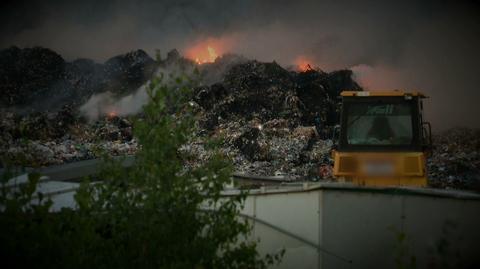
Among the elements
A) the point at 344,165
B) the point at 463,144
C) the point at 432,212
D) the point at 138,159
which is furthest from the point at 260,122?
the point at 138,159

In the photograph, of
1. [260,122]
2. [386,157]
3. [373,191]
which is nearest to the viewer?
[373,191]

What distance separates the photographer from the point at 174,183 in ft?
12.7

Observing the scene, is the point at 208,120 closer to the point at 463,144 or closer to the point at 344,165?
the point at 463,144

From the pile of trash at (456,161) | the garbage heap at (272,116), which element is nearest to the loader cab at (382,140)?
the pile of trash at (456,161)

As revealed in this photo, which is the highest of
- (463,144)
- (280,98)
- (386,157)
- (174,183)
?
(280,98)

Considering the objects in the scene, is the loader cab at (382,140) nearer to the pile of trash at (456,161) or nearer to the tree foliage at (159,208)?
the tree foliage at (159,208)

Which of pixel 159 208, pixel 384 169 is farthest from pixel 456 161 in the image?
pixel 159 208

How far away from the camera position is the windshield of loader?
769cm

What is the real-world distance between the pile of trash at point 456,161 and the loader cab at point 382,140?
7116 millimetres

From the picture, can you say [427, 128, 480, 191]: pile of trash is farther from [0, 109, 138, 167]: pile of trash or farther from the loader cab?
[0, 109, 138, 167]: pile of trash

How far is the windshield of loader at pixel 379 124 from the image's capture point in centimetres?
769

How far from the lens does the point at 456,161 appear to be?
16.7m

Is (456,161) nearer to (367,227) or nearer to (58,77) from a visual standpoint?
→ (367,227)

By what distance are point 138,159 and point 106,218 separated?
0.52m
